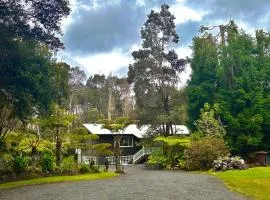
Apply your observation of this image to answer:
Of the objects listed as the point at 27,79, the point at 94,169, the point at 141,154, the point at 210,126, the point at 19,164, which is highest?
the point at 27,79

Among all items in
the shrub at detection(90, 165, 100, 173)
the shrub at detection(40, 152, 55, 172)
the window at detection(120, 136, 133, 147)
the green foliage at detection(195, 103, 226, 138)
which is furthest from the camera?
the window at detection(120, 136, 133, 147)

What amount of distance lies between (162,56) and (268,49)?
35.9 ft

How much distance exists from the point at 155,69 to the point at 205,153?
15.5 metres

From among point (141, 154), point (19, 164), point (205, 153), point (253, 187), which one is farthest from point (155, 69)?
point (253, 187)

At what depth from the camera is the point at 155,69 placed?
130 feet

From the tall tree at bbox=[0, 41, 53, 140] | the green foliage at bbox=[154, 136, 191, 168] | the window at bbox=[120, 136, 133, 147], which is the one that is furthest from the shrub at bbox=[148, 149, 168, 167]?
the tall tree at bbox=[0, 41, 53, 140]

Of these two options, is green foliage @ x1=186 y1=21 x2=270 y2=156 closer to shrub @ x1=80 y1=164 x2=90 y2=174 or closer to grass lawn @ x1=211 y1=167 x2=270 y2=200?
shrub @ x1=80 y1=164 x2=90 y2=174

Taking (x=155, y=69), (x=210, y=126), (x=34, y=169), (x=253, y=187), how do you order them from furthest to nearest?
(x=155, y=69), (x=210, y=126), (x=34, y=169), (x=253, y=187)

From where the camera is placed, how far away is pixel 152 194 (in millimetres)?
12859

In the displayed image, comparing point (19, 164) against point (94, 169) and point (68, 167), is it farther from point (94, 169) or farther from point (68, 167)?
point (94, 169)

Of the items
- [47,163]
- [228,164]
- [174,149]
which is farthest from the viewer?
[174,149]

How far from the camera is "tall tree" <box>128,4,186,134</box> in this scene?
130 ft

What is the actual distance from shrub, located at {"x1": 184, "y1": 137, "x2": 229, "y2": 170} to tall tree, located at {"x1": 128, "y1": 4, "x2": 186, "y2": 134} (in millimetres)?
12108

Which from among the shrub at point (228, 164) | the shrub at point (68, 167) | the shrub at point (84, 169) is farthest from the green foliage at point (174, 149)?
the shrub at point (68, 167)
